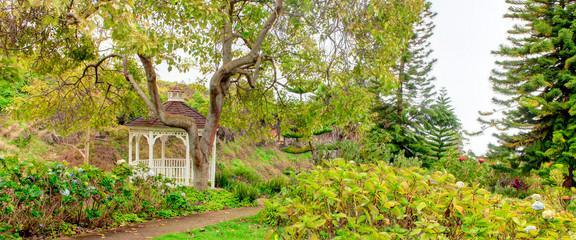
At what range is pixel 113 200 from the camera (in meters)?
6.11

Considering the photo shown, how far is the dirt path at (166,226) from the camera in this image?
5633mm

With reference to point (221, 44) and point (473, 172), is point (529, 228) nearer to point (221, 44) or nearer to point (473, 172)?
point (221, 44)

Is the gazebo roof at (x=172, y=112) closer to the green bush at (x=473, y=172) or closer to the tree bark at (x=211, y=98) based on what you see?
the tree bark at (x=211, y=98)

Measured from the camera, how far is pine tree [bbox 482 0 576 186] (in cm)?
1079

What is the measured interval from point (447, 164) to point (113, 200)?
10.7m

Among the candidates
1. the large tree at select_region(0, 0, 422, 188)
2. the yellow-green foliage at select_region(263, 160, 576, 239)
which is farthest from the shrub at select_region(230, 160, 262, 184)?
the yellow-green foliage at select_region(263, 160, 576, 239)

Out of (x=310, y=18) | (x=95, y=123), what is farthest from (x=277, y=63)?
(x=95, y=123)

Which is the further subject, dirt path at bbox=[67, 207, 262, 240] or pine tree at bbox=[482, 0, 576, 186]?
pine tree at bbox=[482, 0, 576, 186]

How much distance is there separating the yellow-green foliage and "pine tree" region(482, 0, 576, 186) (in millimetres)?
9377

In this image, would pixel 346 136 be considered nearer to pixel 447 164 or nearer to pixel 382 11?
pixel 447 164

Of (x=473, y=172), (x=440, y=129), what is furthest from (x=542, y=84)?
(x=440, y=129)

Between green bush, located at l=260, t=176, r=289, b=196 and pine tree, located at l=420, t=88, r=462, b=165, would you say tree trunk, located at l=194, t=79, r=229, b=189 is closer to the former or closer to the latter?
green bush, located at l=260, t=176, r=289, b=196

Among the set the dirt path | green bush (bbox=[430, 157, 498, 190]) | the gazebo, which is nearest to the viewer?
the dirt path

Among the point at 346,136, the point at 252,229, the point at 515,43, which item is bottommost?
the point at 252,229
